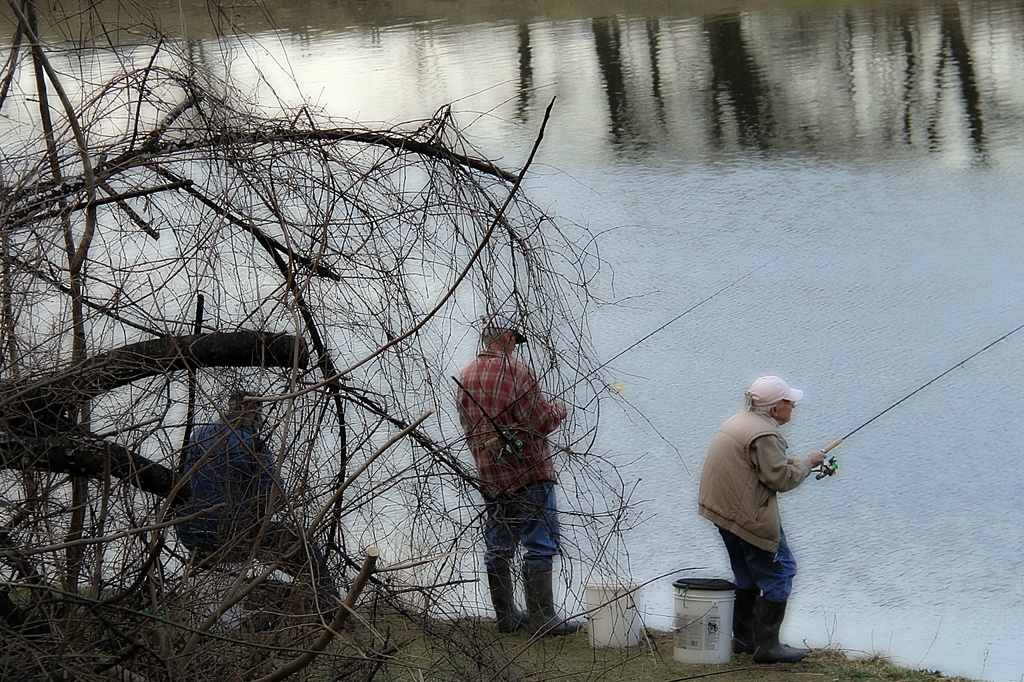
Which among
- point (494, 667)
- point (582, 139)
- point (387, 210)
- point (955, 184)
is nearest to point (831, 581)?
point (494, 667)

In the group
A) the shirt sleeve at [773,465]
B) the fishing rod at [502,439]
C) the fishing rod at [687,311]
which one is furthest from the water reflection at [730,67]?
the fishing rod at [502,439]

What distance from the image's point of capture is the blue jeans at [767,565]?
4.84 meters

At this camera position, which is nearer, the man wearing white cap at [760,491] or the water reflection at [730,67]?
the man wearing white cap at [760,491]

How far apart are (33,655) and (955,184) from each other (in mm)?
9304

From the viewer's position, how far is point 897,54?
52.2 ft

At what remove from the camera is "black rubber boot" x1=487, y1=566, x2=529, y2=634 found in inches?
150

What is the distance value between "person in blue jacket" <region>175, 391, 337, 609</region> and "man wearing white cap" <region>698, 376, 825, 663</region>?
1.99m

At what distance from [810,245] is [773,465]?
16.7 feet

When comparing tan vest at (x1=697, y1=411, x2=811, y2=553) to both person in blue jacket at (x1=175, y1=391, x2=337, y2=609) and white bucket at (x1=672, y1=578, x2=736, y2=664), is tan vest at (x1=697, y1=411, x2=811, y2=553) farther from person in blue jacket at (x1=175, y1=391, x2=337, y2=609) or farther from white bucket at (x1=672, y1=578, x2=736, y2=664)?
person in blue jacket at (x1=175, y1=391, x2=337, y2=609)

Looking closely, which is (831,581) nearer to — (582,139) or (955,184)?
(955,184)

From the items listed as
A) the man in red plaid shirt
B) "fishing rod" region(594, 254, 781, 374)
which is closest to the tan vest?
the man in red plaid shirt

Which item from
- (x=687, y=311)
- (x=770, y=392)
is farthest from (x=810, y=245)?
(x=770, y=392)

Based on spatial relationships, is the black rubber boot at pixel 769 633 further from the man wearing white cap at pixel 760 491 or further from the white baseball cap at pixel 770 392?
the white baseball cap at pixel 770 392

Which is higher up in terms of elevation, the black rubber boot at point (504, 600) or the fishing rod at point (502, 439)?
the fishing rod at point (502, 439)
